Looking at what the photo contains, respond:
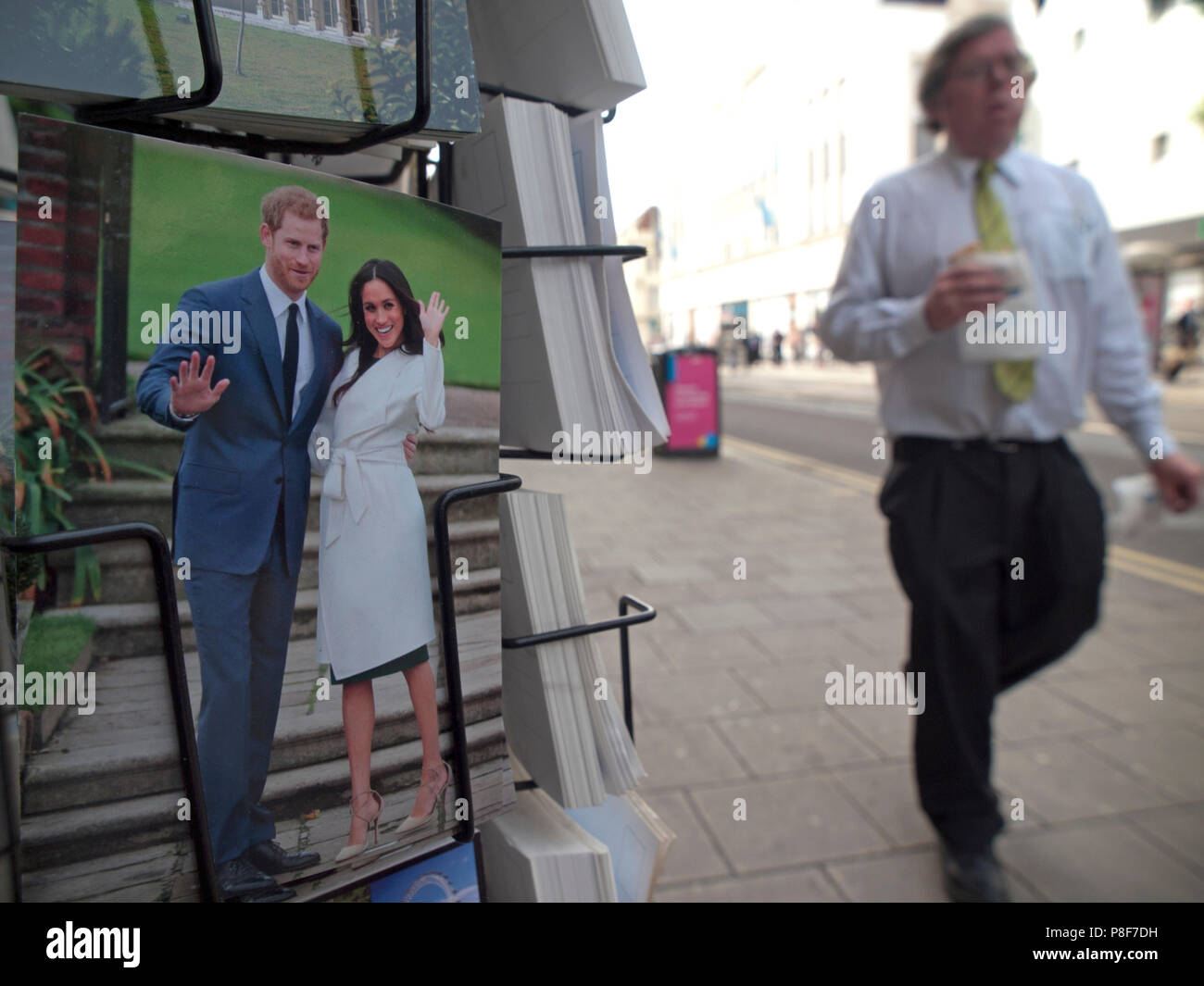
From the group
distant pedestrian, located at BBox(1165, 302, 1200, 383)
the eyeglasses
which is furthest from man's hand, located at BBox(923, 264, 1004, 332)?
distant pedestrian, located at BBox(1165, 302, 1200, 383)

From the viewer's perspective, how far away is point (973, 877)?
86.6 inches

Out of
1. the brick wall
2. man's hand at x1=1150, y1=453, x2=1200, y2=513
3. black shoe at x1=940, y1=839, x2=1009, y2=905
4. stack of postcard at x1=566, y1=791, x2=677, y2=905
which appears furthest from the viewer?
black shoe at x1=940, y1=839, x2=1009, y2=905

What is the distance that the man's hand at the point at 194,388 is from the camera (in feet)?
1.95

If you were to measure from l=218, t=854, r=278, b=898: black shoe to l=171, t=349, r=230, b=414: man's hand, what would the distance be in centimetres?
32

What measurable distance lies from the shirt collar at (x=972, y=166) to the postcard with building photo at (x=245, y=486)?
147 cm

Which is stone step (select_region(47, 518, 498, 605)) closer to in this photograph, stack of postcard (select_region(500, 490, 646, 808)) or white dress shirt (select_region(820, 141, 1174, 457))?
stack of postcard (select_region(500, 490, 646, 808))

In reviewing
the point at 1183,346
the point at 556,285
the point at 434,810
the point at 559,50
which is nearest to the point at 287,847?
the point at 434,810

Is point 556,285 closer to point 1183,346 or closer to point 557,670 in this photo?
point 557,670

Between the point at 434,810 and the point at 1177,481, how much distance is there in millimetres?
1856

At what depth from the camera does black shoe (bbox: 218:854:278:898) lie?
0.67 m

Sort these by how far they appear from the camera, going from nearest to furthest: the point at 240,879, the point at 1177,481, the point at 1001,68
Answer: the point at 240,879 → the point at 1001,68 → the point at 1177,481

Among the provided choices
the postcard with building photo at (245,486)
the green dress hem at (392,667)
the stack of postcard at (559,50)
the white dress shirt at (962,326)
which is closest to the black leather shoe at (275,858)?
the postcard with building photo at (245,486)

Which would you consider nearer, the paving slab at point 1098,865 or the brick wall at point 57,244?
the brick wall at point 57,244

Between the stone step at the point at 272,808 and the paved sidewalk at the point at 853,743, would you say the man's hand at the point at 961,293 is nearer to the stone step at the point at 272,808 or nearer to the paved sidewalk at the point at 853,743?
the paved sidewalk at the point at 853,743
